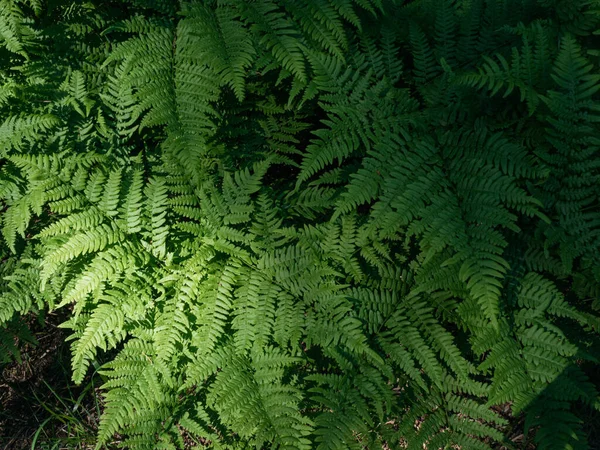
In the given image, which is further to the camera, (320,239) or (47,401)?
(47,401)

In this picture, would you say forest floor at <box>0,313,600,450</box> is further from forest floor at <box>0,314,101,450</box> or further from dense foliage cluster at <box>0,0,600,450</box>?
dense foliage cluster at <box>0,0,600,450</box>

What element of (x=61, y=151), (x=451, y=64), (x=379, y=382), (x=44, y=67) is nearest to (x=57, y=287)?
(x=61, y=151)

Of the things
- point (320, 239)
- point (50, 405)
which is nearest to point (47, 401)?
point (50, 405)

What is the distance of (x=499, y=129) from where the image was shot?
300 cm

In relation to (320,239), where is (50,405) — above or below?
below

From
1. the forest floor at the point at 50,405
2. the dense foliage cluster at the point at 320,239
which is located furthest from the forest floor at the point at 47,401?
the dense foliage cluster at the point at 320,239

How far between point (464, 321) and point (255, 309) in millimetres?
1152

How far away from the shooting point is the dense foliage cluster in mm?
2559

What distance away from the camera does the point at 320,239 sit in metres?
2.92

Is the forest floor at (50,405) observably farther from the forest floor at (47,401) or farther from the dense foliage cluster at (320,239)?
the dense foliage cluster at (320,239)

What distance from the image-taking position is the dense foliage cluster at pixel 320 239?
2.56 m

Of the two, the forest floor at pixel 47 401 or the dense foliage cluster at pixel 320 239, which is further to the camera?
the forest floor at pixel 47 401

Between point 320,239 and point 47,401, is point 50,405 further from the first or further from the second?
point 320,239

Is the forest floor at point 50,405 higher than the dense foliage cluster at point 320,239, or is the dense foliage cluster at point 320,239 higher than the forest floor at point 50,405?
the dense foliage cluster at point 320,239
